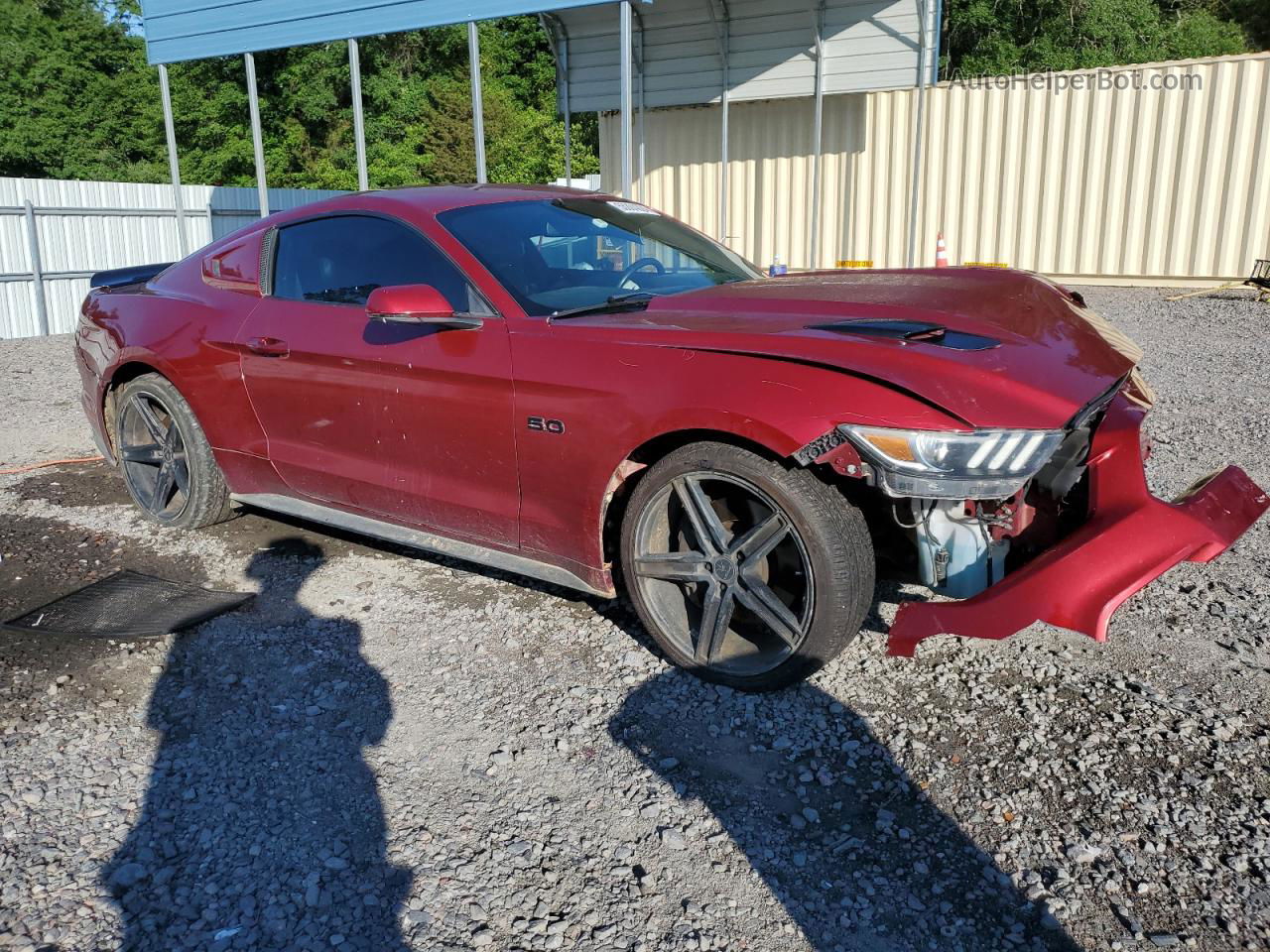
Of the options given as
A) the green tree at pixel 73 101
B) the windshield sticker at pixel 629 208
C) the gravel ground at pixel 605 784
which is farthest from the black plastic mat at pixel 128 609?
the green tree at pixel 73 101

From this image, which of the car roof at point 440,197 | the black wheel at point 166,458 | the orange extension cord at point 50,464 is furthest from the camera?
the orange extension cord at point 50,464

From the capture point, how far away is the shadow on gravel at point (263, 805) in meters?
2.36

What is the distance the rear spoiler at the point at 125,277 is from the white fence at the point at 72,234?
486 inches

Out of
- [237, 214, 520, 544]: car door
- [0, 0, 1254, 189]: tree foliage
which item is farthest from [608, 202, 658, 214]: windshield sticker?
[0, 0, 1254, 189]: tree foliage

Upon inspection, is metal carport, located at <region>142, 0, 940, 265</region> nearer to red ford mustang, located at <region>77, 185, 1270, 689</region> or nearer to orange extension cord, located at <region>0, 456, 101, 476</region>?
orange extension cord, located at <region>0, 456, 101, 476</region>

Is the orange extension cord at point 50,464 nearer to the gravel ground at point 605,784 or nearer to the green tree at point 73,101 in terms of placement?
the gravel ground at point 605,784

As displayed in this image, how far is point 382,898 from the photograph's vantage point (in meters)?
2.44

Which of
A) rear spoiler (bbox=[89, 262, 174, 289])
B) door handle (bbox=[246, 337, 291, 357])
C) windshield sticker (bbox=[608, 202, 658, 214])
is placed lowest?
door handle (bbox=[246, 337, 291, 357])

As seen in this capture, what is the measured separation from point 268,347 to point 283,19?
1040 centimetres

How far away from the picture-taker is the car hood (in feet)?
9.41

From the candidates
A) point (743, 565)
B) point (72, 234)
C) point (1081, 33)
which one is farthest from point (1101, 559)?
point (1081, 33)

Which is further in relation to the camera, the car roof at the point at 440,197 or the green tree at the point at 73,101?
the green tree at the point at 73,101

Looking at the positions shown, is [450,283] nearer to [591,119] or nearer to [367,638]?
[367,638]

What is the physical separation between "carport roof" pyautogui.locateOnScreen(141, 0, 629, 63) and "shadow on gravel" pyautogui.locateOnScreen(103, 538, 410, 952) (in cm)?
858
